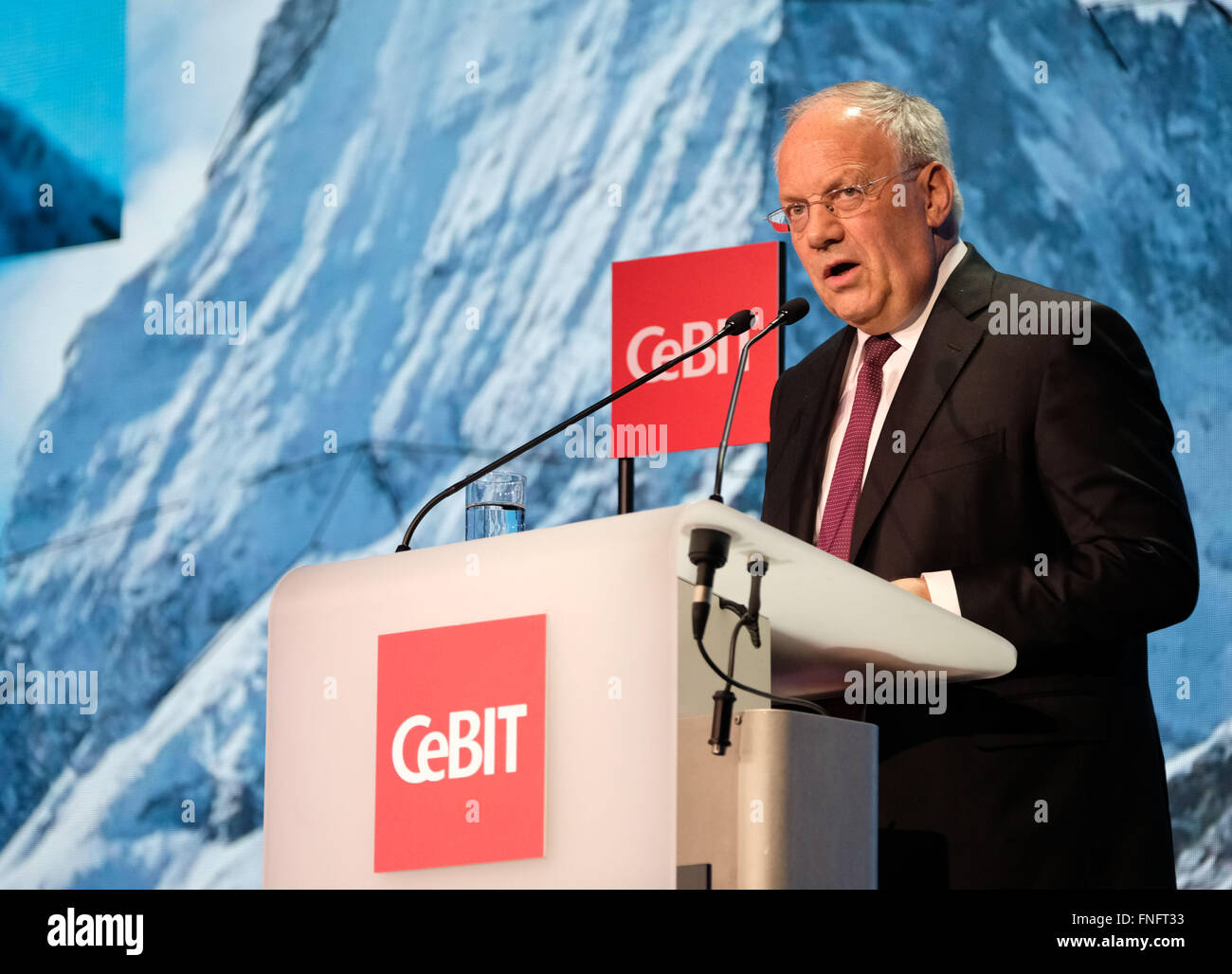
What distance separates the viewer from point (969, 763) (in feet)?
6.84

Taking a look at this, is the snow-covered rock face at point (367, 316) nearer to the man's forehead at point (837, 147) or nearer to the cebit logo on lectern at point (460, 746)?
the man's forehead at point (837, 147)

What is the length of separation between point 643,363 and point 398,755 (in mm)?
2201

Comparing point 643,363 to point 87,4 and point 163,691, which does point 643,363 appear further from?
point 87,4

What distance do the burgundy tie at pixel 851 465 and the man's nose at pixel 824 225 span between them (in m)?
0.22

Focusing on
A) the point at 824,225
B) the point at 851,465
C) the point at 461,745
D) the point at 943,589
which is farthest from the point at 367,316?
the point at 461,745

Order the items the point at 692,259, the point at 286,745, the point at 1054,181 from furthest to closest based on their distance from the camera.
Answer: the point at 1054,181, the point at 692,259, the point at 286,745

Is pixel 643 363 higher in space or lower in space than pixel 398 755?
higher

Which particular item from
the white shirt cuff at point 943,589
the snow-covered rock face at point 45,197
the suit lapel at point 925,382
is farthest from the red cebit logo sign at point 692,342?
the snow-covered rock face at point 45,197

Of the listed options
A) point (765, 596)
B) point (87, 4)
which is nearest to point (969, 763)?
point (765, 596)

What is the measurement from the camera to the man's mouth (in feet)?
8.46

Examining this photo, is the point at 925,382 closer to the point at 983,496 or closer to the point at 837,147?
the point at 983,496

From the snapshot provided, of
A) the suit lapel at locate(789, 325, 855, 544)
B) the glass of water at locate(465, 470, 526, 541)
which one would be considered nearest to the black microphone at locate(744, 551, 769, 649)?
the glass of water at locate(465, 470, 526, 541)

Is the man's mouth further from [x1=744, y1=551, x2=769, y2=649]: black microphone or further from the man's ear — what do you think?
[x1=744, y1=551, x2=769, y2=649]: black microphone

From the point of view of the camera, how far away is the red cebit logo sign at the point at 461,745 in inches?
60.9
